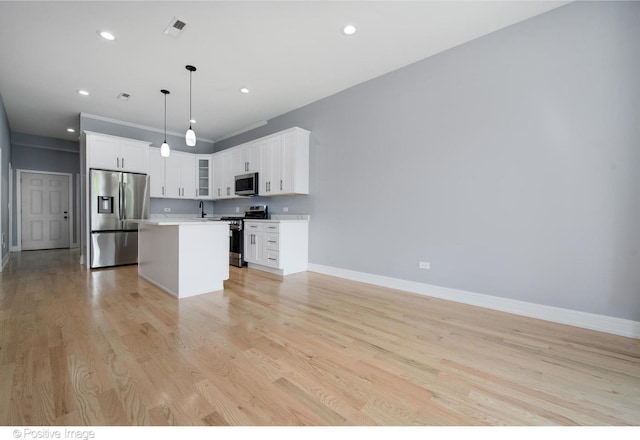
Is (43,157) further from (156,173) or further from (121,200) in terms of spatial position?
(121,200)

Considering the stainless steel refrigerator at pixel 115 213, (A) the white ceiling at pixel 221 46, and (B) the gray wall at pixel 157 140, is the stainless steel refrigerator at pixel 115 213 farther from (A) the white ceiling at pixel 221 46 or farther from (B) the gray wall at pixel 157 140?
(A) the white ceiling at pixel 221 46

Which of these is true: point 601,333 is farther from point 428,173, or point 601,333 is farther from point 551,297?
point 428,173

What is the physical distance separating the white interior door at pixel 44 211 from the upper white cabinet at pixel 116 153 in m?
3.97

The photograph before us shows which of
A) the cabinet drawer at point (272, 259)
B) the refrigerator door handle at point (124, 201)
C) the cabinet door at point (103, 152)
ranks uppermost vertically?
the cabinet door at point (103, 152)

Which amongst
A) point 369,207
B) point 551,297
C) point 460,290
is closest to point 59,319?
point 369,207

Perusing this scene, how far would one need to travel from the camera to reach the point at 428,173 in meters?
3.42

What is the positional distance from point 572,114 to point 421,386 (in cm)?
271

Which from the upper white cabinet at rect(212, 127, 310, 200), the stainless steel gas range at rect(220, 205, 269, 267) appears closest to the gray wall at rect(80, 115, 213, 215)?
the upper white cabinet at rect(212, 127, 310, 200)

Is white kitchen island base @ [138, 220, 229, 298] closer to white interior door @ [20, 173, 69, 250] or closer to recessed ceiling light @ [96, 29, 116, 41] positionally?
recessed ceiling light @ [96, 29, 116, 41]

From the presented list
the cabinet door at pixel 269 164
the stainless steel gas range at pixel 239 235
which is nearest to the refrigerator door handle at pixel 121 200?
the stainless steel gas range at pixel 239 235

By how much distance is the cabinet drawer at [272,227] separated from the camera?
4454 millimetres

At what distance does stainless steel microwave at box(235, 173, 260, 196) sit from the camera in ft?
17.5

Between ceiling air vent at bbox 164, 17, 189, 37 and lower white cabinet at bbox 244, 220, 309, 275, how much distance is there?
2.64 meters

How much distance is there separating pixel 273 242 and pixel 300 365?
2.83 m
